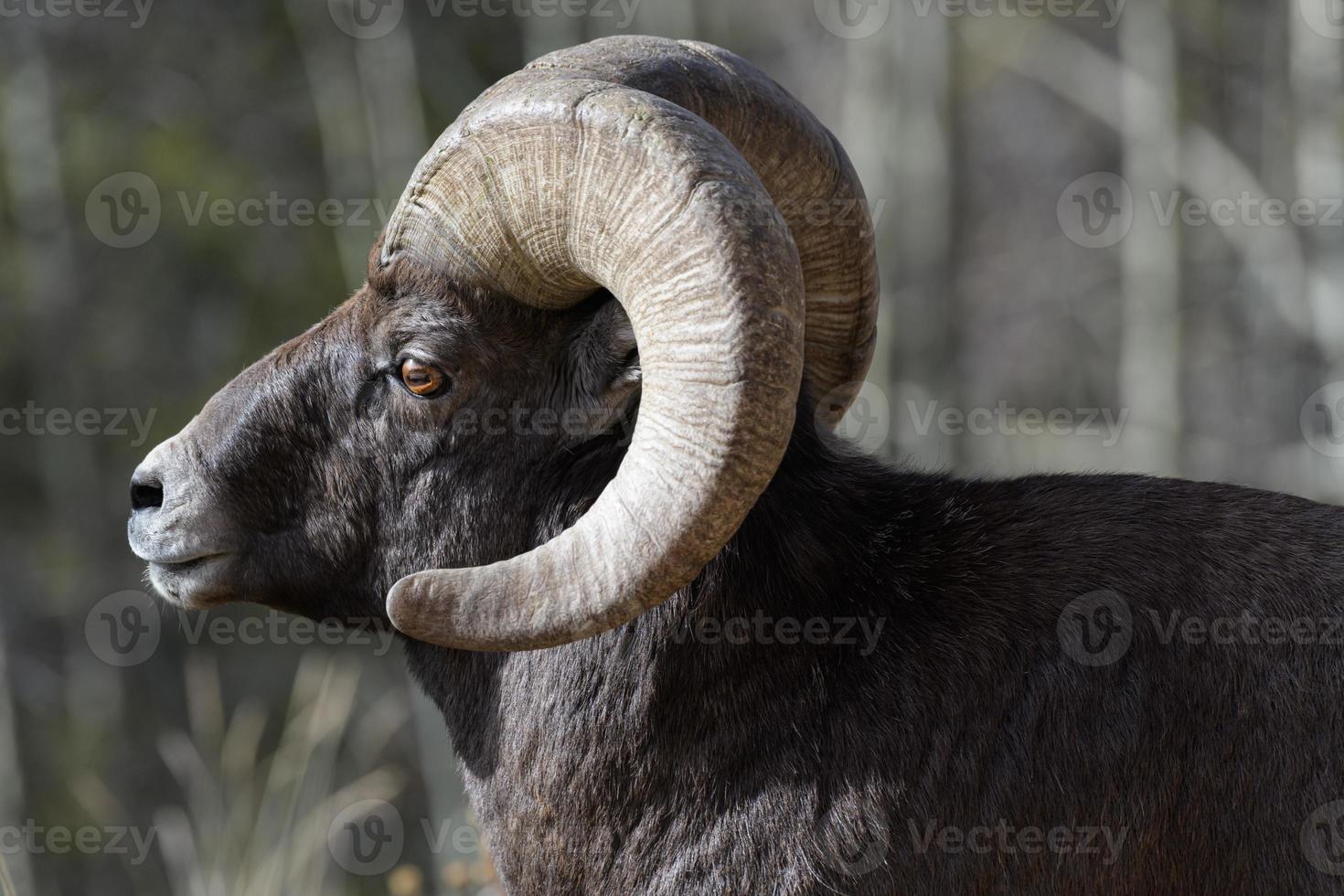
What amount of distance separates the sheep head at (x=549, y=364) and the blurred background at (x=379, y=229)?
8099 mm

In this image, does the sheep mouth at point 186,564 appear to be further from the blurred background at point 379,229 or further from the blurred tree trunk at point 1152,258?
the blurred tree trunk at point 1152,258

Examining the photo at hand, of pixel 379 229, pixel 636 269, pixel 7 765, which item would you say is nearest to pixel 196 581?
pixel 636 269

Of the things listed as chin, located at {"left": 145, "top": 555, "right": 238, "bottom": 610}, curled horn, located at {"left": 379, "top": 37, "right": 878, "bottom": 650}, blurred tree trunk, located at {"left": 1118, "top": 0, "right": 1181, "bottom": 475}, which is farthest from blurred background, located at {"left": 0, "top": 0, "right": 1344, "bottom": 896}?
curled horn, located at {"left": 379, "top": 37, "right": 878, "bottom": 650}

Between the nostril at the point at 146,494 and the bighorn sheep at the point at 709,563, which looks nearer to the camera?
the bighorn sheep at the point at 709,563

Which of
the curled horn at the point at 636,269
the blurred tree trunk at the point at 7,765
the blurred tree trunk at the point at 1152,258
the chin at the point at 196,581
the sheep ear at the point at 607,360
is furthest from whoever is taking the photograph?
the blurred tree trunk at the point at 7,765

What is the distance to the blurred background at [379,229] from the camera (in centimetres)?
1358

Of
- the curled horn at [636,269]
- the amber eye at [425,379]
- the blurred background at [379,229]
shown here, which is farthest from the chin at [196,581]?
the blurred background at [379,229]

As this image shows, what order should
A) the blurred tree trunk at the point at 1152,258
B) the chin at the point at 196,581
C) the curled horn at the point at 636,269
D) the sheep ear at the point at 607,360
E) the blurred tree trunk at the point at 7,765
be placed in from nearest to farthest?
the curled horn at the point at 636,269 < the sheep ear at the point at 607,360 < the chin at the point at 196,581 < the blurred tree trunk at the point at 1152,258 < the blurred tree trunk at the point at 7,765

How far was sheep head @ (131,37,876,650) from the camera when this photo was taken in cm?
284

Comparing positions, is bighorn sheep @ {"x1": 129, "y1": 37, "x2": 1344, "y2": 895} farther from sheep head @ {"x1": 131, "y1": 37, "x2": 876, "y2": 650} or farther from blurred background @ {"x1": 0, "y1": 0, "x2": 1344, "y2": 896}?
blurred background @ {"x1": 0, "y1": 0, "x2": 1344, "y2": 896}

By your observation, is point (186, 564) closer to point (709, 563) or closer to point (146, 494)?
point (146, 494)

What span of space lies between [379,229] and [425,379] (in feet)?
41.3

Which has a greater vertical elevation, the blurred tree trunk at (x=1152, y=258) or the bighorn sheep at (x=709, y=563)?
the blurred tree trunk at (x=1152, y=258)

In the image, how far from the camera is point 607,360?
11.2 ft
